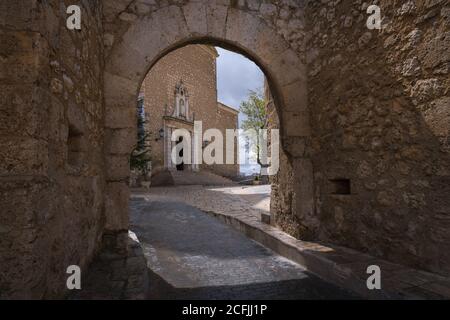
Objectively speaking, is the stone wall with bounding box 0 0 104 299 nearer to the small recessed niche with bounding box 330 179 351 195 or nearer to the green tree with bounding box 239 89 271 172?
the small recessed niche with bounding box 330 179 351 195

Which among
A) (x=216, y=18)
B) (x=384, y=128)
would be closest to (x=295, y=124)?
(x=384, y=128)

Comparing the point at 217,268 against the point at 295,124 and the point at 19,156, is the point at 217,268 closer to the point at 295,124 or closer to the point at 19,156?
the point at 295,124

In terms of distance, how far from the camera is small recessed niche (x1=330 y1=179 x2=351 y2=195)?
10.2 ft

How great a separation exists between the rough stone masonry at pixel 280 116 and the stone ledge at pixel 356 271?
0.43ft

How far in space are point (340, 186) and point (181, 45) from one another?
2316mm

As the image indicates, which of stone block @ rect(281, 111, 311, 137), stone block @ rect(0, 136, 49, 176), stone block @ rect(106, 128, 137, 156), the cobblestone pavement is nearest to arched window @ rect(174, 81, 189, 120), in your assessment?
the cobblestone pavement

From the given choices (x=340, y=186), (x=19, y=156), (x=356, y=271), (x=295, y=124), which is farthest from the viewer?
(x=295, y=124)

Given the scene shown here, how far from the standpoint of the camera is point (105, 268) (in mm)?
2439

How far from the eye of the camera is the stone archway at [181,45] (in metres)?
3.03

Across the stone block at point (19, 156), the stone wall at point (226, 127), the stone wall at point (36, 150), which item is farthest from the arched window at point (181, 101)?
the stone block at point (19, 156)

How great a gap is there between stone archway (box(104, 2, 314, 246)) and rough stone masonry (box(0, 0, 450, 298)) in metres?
0.01

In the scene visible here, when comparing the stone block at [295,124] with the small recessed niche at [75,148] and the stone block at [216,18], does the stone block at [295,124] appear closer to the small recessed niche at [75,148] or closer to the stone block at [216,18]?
the stone block at [216,18]

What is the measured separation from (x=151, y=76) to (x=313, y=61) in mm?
13612

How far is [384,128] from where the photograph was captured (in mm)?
2582
